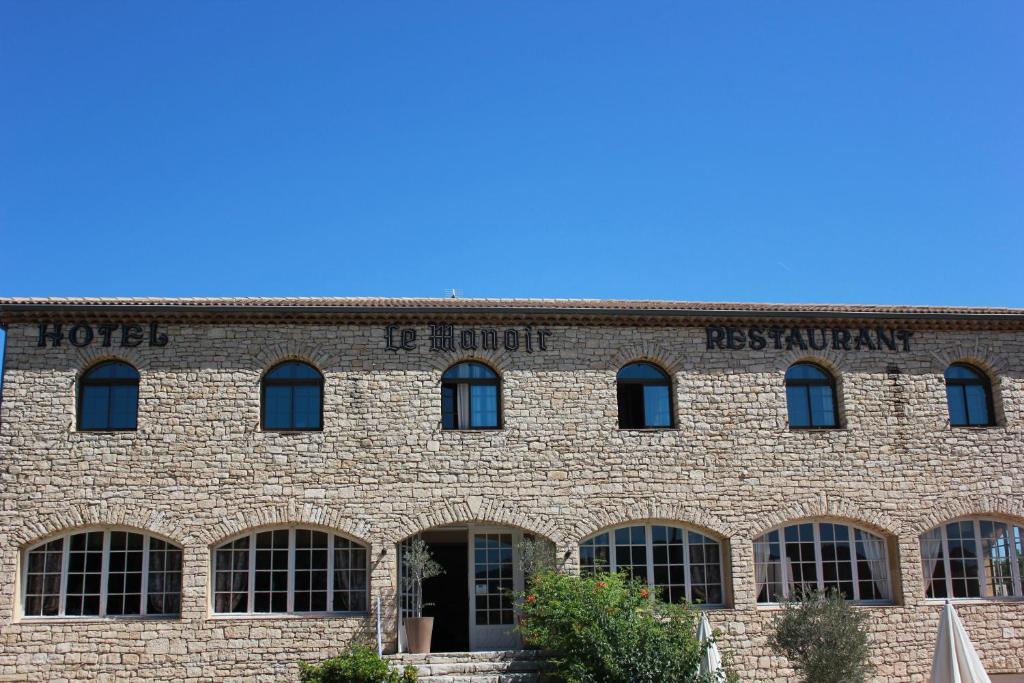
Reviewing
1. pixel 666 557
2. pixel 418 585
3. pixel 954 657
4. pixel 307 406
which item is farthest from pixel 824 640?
pixel 307 406

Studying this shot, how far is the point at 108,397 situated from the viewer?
16.6 metres

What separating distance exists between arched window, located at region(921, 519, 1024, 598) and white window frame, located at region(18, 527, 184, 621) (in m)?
12.6

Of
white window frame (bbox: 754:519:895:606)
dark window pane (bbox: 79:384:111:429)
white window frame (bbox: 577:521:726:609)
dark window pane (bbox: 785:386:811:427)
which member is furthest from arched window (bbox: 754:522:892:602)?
dark window pane (bbox: 79:384:111:429)

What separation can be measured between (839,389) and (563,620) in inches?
272

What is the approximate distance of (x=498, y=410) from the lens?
17.1 m

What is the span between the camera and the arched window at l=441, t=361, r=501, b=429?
55.9 feet

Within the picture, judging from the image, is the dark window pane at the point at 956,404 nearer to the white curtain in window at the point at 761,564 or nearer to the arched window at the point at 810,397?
the arched window at the point at 810,397

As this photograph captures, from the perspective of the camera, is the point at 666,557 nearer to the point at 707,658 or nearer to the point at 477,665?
the point at 707,658

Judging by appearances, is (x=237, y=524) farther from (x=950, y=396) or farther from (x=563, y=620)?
(x=950, y=396)

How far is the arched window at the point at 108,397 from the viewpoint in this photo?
1647cm

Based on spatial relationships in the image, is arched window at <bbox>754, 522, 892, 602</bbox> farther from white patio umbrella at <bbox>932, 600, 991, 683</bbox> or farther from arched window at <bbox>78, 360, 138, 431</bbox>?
arched window at <bbox>78, 360, 138, 431</bbox>

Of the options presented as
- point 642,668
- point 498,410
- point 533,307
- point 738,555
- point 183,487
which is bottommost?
point 642,668

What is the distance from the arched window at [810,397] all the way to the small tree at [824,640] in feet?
12.5

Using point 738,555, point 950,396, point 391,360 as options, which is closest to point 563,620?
point 738,555
